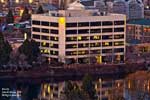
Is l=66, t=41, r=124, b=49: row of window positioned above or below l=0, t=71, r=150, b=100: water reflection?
above

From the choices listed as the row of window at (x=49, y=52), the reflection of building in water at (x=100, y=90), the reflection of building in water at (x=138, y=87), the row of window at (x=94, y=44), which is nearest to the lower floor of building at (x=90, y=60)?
the row of window at (x=49, y=52)

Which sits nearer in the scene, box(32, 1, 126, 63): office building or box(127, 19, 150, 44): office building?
box(32, 1, 126, 63): office building

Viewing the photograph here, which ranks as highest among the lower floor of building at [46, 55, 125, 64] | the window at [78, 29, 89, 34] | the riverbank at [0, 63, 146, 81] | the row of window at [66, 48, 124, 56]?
the window at [78, 29, 89, 34]

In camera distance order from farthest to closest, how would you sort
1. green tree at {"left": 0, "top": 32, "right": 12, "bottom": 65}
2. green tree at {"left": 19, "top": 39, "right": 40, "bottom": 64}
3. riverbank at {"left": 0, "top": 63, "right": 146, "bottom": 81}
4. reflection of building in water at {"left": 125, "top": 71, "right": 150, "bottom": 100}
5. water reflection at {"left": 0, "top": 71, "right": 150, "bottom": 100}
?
1. green tree at {"left": 19, "top": 39, "right": 40, "bottom": 64}
2. green tree at {"left": 0, "top": 32, "right": 12, "bottom": 65}
3. riverbank at {"left": 0, "top": 63, "right": 146, "bottom": 81}
4. water reflection at {"left": 0, "top": 71, "right": 150, "bottom": 100}
5. reflection of building in water at {"left": 125, "top": 71, "right": 150, "bottom": 100}

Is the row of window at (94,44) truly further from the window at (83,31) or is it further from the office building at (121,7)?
the office building at (121,7)

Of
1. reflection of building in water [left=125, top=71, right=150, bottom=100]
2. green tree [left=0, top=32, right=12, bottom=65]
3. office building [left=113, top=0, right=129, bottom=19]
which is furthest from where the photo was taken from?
office building [left=113, top=0, right=129, bottom=19]

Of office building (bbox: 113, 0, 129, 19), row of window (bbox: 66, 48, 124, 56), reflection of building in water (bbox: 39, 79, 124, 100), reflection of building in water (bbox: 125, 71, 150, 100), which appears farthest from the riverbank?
office building (bbox: 113, 0, 129, 19)

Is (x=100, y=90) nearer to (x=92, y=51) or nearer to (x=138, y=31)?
(x=92, y=51)

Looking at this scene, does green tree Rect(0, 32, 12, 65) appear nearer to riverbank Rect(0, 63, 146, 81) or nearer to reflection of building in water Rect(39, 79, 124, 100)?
riverbank Rect(0, 63, 146, 81)
